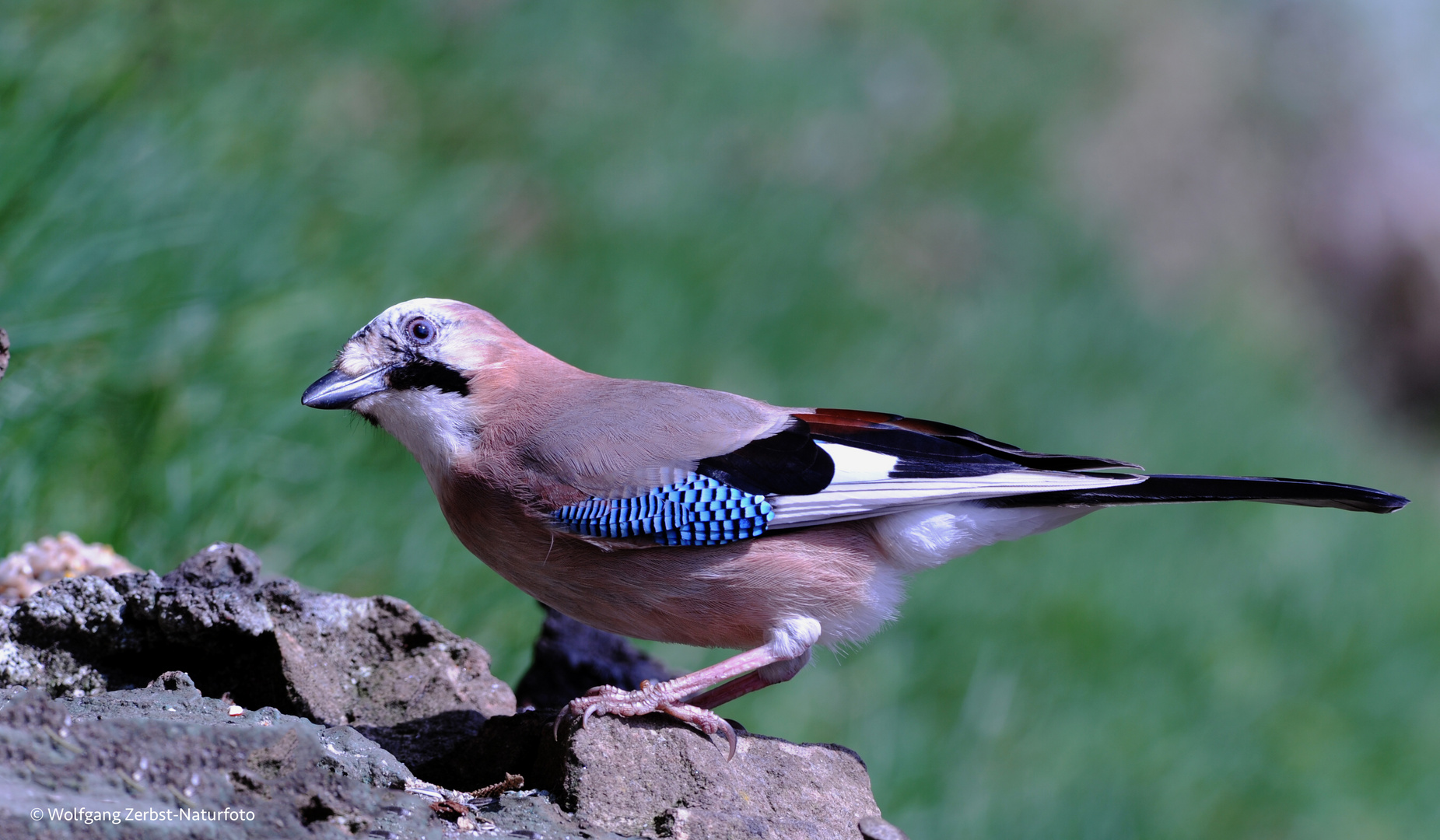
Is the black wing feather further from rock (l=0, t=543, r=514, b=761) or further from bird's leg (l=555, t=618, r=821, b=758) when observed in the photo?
rock (l=0, t=543, r=514, b=761)

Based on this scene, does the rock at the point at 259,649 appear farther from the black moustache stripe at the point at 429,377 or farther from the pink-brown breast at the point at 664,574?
the black moustache stripe at the point at 429,377

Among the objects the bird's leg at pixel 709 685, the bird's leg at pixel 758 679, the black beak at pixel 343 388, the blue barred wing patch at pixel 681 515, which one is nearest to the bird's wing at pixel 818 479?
the blue barred wing patch at pixel 681 515

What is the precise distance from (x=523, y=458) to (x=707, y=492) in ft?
1.48

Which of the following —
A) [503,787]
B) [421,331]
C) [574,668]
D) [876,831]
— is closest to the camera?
[503,787]

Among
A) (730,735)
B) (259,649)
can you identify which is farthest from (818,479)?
(259,649)

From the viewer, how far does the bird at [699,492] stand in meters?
3.06

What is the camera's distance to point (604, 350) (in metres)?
6.88

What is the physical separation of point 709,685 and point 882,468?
0.71 meters

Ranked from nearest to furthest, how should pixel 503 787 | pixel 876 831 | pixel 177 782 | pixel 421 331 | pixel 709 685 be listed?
pixel 177 782 → pixel 503 787 → pixel 876 831 → pixel 709 685 → pixel 421 331

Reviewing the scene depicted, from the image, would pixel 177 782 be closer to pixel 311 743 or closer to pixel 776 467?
pixel 311 743

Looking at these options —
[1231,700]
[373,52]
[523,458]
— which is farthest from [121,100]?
[1231,700]

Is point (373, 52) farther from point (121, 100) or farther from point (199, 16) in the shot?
point (121, 100)

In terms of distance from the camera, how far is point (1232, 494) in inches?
119

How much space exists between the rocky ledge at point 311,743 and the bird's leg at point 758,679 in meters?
0.35
